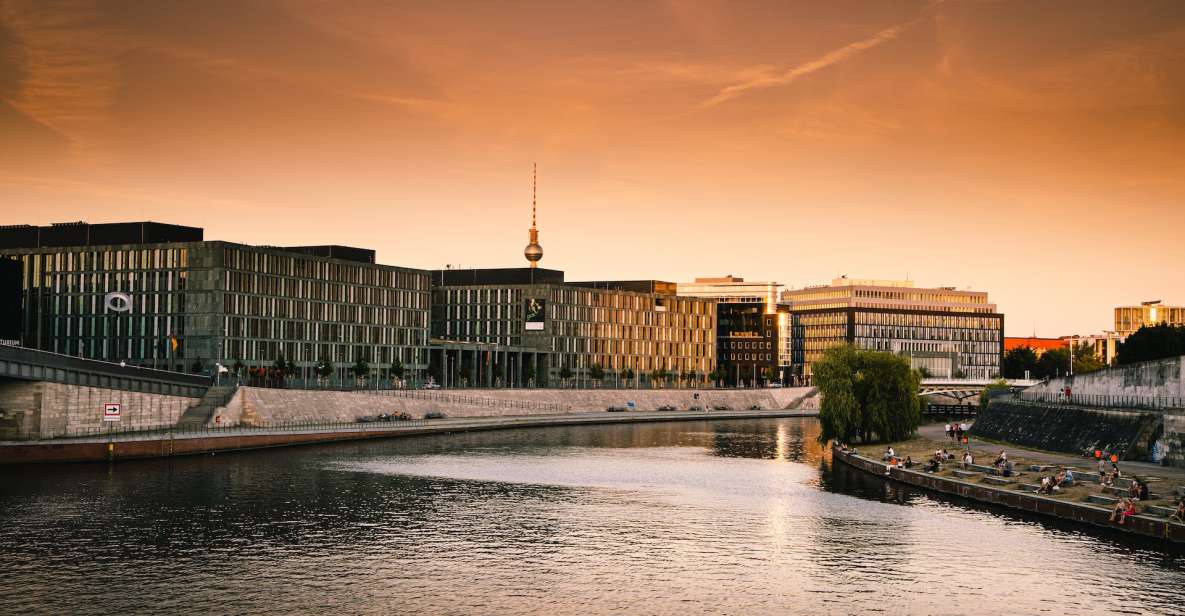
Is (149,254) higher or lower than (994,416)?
higher

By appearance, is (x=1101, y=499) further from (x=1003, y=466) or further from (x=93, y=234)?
(x=93, y=234)

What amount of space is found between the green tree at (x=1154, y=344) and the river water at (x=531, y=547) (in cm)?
10527

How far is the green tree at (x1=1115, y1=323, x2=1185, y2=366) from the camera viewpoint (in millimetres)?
172250

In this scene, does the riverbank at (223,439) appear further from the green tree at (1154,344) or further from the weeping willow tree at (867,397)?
the green tree at (1154,344)

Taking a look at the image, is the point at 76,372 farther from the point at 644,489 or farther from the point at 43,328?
the point at 43,328

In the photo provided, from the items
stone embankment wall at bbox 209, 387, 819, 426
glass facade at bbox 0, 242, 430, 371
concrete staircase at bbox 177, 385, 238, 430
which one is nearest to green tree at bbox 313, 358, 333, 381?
glass facade at bbox 0, 242, 430, 371

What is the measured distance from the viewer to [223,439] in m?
104

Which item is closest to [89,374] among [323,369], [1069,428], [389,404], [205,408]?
[205,408]

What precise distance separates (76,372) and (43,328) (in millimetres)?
72942

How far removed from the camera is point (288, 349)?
173 metres

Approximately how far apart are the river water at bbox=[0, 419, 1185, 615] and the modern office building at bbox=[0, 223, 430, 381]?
74739mm

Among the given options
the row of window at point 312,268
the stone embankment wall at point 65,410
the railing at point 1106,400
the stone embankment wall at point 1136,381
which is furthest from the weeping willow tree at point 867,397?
the row of window at point 312,268

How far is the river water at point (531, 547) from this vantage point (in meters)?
46.8

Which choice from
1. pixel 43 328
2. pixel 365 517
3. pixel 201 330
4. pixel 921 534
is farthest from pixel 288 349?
pixel 921 534
